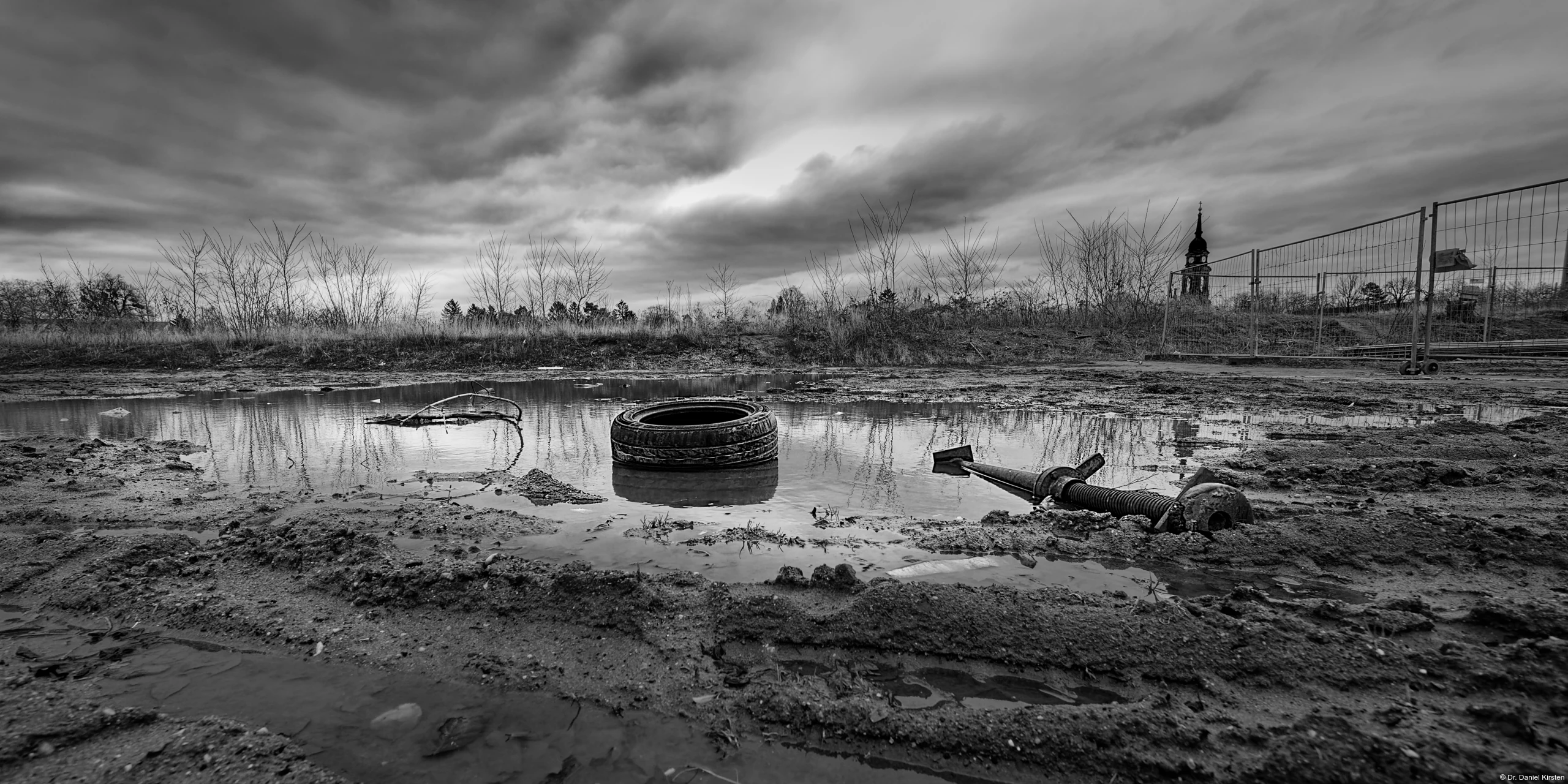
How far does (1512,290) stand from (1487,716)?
2434cm

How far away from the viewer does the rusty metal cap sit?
327 centimetres

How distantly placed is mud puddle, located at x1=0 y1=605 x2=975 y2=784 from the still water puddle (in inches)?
42.5

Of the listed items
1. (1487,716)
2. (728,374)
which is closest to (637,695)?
(1487,716)

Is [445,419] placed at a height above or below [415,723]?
above

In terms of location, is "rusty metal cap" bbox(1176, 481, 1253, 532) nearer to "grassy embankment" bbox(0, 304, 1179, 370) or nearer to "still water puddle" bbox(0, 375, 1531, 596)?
"still water puddle" bbox(0, 375, 1531, 596)

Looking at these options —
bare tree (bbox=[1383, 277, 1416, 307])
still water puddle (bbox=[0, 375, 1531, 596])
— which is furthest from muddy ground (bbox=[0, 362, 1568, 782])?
bare tree (bbox=[1383, 277, 1416, 307])

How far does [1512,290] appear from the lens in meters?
17.3

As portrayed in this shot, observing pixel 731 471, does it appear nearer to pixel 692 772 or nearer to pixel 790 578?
pixel 790 578

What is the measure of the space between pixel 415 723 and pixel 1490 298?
2369 cm

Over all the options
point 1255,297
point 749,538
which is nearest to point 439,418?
point 749,538

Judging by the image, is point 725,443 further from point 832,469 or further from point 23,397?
point 23,397

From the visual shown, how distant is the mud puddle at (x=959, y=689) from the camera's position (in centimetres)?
190

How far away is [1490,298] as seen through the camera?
15.8 metres

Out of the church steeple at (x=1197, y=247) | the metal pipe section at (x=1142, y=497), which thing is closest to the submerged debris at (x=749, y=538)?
the metal pipe section at (x=1142, y=497)
